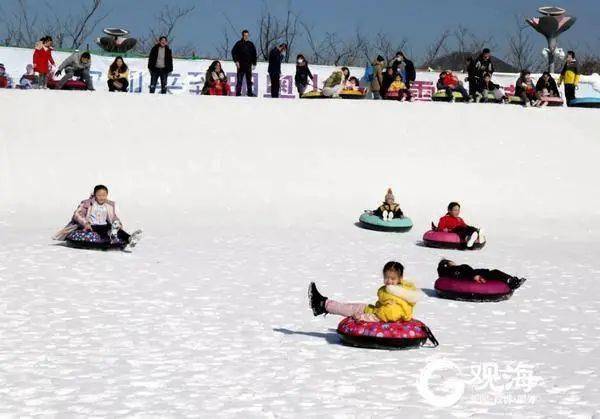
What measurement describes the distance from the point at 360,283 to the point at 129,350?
4.44 metres

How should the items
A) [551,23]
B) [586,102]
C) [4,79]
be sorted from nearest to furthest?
[4,79]
[586,102]
[551,23]

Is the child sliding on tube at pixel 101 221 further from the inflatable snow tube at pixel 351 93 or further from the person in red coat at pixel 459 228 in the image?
the inflatable snow tube at pixel 351 93

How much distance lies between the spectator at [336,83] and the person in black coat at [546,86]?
4469 mm

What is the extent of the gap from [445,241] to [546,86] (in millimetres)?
11379

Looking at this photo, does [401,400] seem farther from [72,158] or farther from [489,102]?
[489,102]

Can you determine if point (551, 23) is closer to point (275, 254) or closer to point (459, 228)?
point (459, 228)

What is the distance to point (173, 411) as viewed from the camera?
7.15m

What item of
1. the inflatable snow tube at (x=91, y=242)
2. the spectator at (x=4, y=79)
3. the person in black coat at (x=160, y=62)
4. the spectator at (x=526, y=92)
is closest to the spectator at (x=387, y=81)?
the spectator at (x=526, y=92)

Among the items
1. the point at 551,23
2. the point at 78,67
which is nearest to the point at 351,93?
the point at 78,67

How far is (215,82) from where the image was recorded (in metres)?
25.5

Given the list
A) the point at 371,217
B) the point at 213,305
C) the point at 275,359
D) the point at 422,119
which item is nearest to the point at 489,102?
the point at 422,119

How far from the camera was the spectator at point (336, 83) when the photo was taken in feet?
85.1

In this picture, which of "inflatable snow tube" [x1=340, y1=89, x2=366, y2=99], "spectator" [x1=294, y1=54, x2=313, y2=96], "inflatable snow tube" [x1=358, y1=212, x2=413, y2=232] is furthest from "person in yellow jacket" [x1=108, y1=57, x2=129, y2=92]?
"inflatable snow tube" [x1=358, y1=212, x2=413, y2=232]

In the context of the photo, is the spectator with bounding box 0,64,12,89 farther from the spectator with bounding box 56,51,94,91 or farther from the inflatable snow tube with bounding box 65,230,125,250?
the inflatable snow tube with bounding box 65,230,125,250
